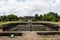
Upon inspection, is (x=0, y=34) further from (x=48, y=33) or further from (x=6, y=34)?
(x=48, y=33)

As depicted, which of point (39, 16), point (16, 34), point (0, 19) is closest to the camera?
point (16, 34)

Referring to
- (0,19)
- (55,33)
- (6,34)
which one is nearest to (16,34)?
(6,34)

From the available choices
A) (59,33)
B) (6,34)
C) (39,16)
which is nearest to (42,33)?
(59,33)

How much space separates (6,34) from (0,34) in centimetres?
35

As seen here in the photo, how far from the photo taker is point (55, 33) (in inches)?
300

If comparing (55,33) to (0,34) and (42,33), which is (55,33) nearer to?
(42,33)

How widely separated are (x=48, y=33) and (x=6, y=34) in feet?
8.07

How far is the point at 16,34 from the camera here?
7.43 metres

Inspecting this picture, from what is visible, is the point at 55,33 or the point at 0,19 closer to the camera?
the point at 55,33

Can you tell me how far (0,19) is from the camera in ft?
148

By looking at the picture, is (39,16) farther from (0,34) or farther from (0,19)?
(0,34)

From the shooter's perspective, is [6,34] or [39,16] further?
[39,16]

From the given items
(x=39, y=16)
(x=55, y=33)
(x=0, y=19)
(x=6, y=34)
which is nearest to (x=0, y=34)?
(x=6, y=34)

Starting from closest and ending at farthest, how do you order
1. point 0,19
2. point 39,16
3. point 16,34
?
1. point 16,34
2. point 0,19
3. point 39,16
